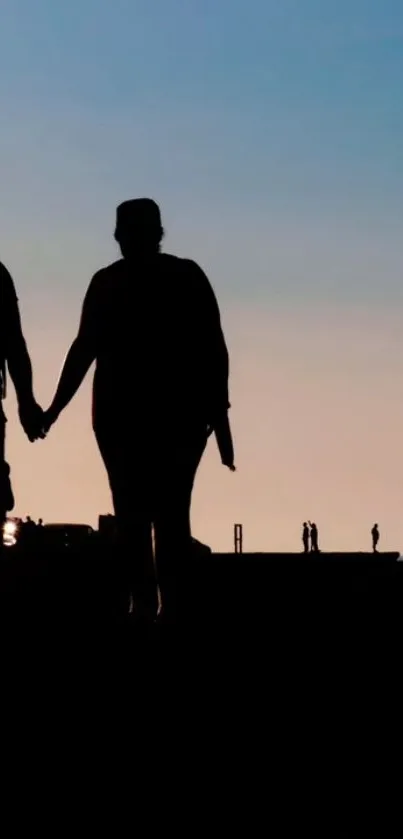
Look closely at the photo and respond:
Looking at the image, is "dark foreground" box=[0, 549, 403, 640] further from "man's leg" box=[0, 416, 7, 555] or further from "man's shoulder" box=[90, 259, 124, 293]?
"man's shoulder" box=[90, 259, 124, 293]

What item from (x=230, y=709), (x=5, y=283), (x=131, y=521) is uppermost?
(x=5, y=283)

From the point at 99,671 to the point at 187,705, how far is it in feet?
4.47

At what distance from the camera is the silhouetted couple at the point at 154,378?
10.7 metres

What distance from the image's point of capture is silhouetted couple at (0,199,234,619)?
1069cm

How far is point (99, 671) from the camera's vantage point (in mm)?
9109

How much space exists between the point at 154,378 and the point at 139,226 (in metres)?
0.72

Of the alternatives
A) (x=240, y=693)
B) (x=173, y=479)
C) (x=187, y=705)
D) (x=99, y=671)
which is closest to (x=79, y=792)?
(x=187, y=705)

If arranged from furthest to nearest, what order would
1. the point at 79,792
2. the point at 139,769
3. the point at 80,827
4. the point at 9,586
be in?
1. the point at 9,586
2. the point at 139,769
3. the point at 79,792
4. the point at 80,827

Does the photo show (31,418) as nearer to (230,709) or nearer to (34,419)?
(34,419)

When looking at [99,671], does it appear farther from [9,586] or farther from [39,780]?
[9,586]

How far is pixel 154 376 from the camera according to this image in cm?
1074

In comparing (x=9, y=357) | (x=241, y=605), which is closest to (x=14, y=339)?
(x=9, y=357)

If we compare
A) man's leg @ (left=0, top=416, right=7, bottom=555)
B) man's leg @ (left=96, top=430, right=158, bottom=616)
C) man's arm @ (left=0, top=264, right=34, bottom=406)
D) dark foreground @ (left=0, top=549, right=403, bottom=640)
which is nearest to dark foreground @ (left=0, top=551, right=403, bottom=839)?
dark foreground @ (left=0, top=549, right=403, bottom=640)

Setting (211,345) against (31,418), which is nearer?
(211,345)
